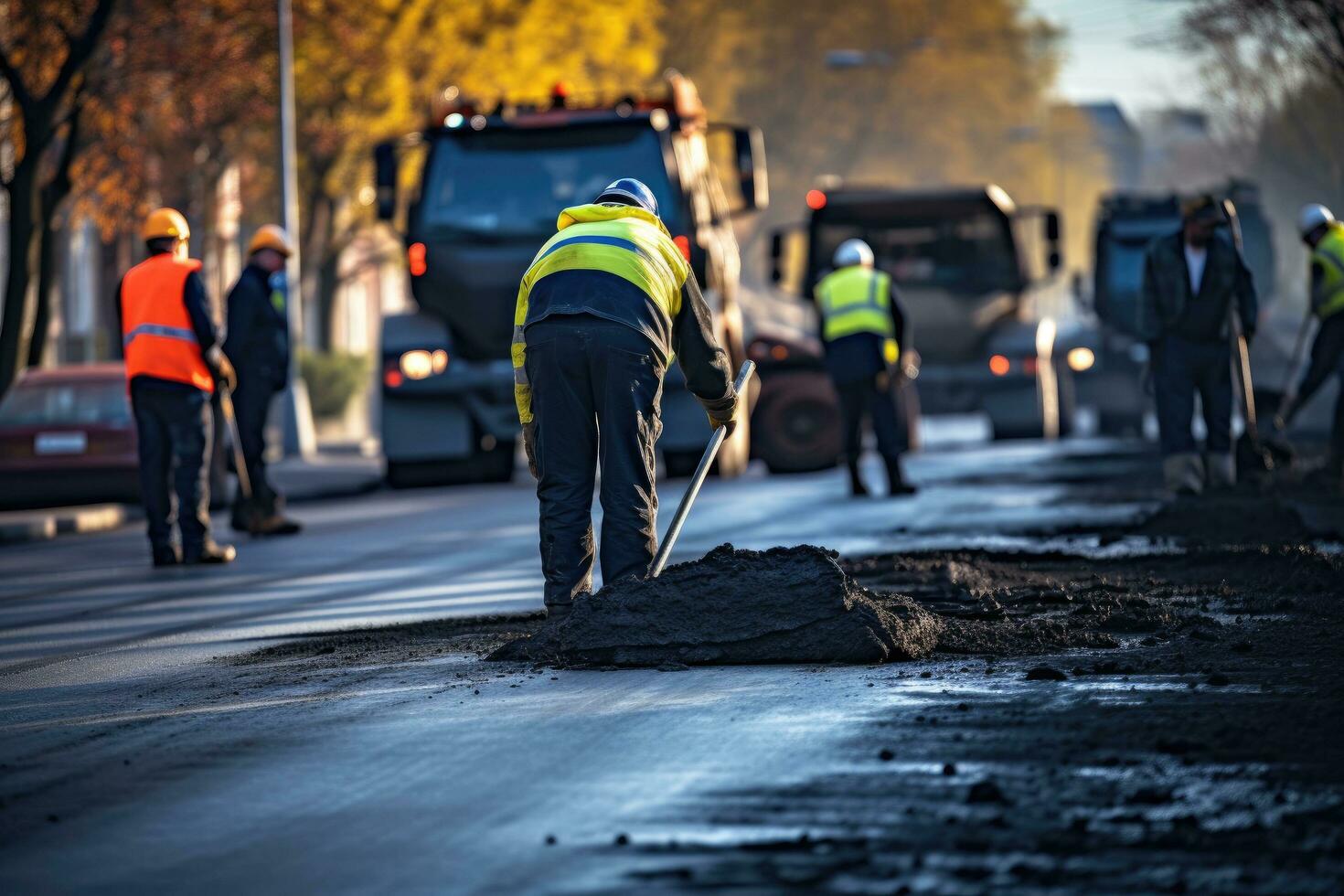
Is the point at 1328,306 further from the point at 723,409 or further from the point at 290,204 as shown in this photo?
the point at 290,204

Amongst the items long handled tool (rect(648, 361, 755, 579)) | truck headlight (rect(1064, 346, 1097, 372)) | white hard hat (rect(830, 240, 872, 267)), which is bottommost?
long handled tool (rect(648, 361, 755, 579))

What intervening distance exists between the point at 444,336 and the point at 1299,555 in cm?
955

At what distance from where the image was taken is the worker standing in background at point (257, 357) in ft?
51.8

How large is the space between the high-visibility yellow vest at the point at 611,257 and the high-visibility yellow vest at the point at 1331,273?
8.27 meters

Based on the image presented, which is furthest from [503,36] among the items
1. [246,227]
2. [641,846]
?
[641,846]

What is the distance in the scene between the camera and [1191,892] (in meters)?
4.62

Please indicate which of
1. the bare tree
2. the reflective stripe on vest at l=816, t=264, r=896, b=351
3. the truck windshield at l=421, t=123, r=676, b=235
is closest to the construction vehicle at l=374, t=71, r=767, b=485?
the truck windshield at l=421, t=123, r=676, b=235

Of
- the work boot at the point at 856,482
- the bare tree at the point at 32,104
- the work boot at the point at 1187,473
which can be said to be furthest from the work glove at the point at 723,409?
the bare tree at the point at 32,104

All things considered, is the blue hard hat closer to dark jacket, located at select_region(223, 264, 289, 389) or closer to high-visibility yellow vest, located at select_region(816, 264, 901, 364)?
dark jacket, located at select_region(223, 264, 289, 389)

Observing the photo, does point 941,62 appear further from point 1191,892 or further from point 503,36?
point 1191,892

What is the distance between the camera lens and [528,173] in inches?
739

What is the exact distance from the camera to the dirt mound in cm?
812

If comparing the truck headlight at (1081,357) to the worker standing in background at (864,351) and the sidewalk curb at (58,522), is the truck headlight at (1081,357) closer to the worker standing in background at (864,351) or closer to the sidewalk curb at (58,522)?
the worker standing in background at (864,351)

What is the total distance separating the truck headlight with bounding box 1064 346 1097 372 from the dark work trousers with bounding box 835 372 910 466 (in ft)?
37.8
